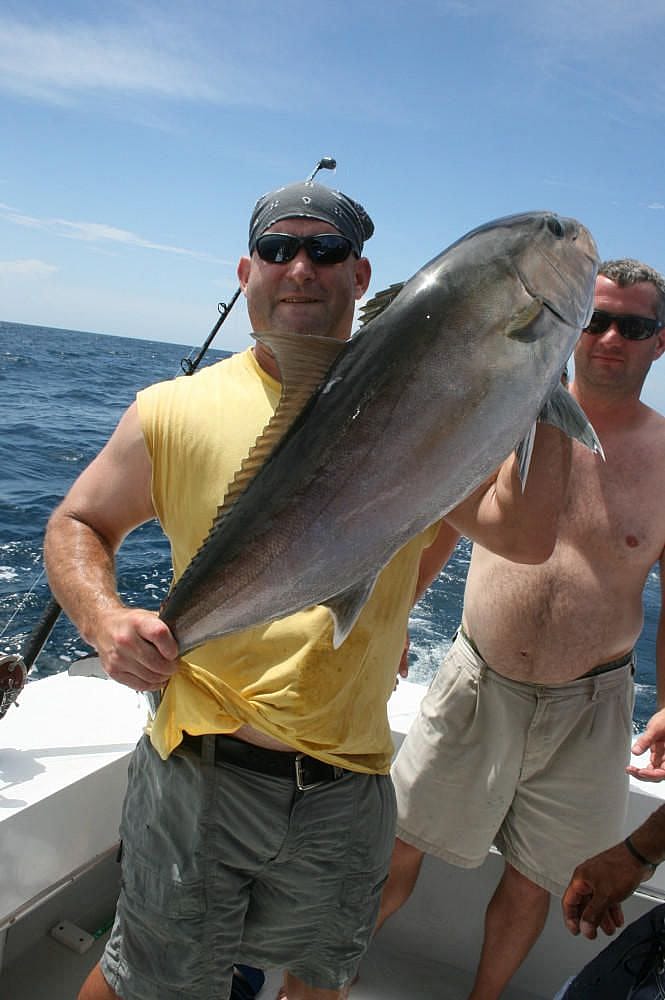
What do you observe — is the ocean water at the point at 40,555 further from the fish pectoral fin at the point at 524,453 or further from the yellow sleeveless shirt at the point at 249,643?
the fish pectoral fin at the point at 524,453

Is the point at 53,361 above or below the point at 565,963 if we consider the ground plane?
below

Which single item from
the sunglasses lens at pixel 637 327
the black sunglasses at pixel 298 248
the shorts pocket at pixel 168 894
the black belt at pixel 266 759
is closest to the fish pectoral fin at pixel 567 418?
the black sunglasses at pixel 298 248

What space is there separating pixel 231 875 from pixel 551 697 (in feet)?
4.96

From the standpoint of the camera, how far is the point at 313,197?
2.20 metres

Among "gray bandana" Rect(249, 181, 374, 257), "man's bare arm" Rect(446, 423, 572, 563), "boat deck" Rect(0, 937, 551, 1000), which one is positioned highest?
"gray bandana" Rect(249, 181, 374, 257)

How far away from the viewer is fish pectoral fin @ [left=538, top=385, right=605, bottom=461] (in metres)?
1.48

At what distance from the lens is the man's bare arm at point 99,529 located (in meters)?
1.97

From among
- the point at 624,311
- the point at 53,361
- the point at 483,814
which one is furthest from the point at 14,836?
the point at 53,361

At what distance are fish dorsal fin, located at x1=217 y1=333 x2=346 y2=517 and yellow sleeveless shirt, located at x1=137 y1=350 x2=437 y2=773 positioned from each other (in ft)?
1.57

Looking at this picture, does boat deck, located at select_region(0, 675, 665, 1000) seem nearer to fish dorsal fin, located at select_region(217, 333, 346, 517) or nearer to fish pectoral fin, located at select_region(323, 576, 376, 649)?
fish pectoral fin, located at select_region(323, 576, 376, 649)

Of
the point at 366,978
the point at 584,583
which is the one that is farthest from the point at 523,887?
the point at 584,583

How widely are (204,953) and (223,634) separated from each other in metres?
1.06

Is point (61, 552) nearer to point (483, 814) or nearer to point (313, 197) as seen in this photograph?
point (313, 197)

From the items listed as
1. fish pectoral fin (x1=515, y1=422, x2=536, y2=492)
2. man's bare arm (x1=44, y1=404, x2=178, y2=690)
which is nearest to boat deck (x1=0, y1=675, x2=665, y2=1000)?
man's bare arm (x1=44, y1=404, x2=178, y2=690)
